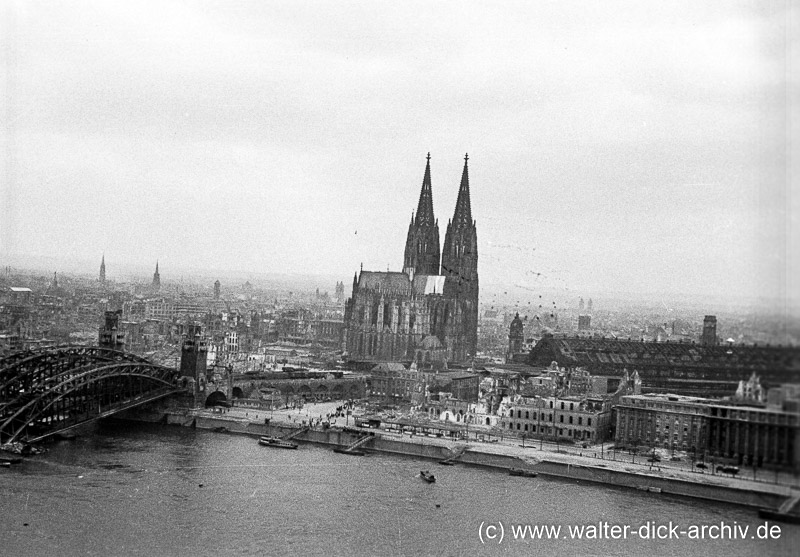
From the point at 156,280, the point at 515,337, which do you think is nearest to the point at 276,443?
the point at 515,337

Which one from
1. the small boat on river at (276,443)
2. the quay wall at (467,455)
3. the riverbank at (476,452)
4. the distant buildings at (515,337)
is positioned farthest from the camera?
the distant buildings at (515,337)

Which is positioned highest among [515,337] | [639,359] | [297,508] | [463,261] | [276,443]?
[463,261]

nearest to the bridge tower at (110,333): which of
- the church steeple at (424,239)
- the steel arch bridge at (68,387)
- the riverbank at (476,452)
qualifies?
the steel arch bridge at (68,387)

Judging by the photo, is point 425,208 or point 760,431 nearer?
point 760,431

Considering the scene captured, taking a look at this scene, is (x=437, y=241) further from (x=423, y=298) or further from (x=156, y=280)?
(x=156, y=280)

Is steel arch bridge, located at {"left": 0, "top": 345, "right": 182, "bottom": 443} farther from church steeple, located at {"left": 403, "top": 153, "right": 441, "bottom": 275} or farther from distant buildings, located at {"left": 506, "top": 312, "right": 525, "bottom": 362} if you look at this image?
distant buildings, located at {"left": 506, "top": 312, "right": 525, "bottom": 362}

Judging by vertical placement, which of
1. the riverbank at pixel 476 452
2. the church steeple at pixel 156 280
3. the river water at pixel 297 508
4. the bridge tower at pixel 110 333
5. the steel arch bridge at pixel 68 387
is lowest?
the river water at pixel 297 508

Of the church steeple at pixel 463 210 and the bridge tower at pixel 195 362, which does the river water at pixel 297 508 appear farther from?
the church steeple at pixel 463 210
